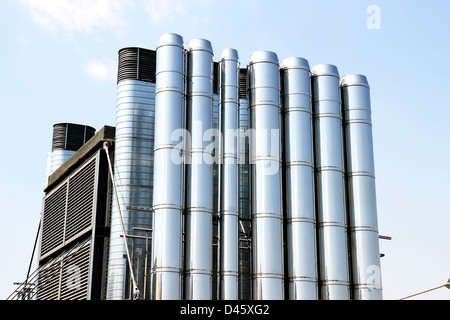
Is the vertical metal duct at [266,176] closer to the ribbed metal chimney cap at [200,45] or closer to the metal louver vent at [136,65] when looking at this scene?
the ribbed metal chimney cap at [200,45]

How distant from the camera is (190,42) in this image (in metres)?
29.9

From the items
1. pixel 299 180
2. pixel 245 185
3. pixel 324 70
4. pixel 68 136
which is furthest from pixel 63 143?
pixel 299 180

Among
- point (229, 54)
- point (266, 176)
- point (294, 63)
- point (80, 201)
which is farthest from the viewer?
point (80, 201)

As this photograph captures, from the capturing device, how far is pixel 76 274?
3403 cm

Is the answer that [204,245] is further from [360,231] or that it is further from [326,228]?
[360,231]

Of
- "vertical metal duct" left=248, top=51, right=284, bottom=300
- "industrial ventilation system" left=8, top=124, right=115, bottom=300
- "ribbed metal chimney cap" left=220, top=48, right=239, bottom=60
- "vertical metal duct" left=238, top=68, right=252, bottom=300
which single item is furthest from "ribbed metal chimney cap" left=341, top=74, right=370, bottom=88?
"industrial ventilation system" left=8, top=124, right=115, bottom=300

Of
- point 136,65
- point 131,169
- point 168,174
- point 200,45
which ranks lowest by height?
point 168,174

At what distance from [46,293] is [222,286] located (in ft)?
52.8

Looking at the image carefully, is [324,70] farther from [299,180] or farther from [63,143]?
[63,143]

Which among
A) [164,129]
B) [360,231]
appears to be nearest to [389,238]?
[360,231]

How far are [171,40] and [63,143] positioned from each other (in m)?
22.1

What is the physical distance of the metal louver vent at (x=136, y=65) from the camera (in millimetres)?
33656

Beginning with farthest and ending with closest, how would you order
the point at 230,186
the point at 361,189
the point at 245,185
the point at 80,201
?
1. the point at 80,201
2. the point at 245,185
3. the point at 361,189
4. the point at 230,186

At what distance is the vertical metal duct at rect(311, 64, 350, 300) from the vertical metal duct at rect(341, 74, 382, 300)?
0.80 meters
